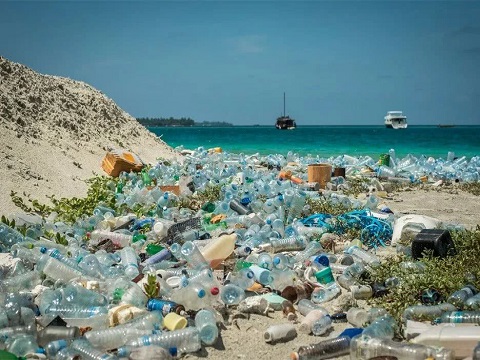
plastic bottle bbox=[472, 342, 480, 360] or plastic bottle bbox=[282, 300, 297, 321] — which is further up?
plastic bottle bbox=[472, 342, 480, 360]

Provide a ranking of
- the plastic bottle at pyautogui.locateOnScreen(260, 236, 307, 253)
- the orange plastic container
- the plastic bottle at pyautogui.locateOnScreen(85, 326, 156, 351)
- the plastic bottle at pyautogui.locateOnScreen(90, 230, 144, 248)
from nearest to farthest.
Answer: the plastic bottle at pyautogui.locateOnScreen(85, 326, 156, 351), the plastic bottle at pyautogui.locateOnScreen(260, 236, 307, 253), the plastic bottle at pyautogui.locateOnScreen(90, 230, 144, 248), the orange plastic container

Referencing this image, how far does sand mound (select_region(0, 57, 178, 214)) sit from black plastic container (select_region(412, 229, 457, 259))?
4.55 metres

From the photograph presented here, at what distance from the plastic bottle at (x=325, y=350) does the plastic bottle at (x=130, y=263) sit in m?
1.65

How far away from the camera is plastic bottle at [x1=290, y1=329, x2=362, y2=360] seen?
317cm

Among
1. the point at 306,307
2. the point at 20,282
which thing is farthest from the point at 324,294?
the point at 20,282

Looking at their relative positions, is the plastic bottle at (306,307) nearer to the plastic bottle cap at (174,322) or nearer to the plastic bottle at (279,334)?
the plastic bottle at (279,334)

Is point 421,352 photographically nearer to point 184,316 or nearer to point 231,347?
point 231,347

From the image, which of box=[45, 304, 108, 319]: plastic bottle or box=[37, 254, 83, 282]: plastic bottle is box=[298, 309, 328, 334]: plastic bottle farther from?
box=[37, 254, 83, 282]: plastic bottle

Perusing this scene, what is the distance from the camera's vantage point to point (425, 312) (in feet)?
11.6

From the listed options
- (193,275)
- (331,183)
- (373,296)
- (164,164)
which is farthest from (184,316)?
(164,164)

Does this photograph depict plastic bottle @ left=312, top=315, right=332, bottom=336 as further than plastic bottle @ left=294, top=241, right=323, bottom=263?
No

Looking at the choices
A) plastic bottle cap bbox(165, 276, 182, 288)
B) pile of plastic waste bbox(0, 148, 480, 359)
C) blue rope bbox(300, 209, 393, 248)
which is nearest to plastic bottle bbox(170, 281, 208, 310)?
pile of plastic waste bbox(0, 148, 480, 359)

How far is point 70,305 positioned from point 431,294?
238 cm

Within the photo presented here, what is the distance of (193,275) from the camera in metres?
4.29
